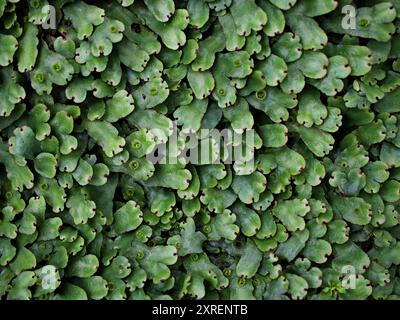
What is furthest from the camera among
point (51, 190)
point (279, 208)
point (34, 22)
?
point (279, 208)

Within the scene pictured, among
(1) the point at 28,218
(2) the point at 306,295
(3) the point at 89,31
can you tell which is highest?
(3) the point at 89,31

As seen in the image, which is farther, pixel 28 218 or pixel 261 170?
pixel 261 170

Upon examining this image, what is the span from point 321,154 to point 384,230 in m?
0.47

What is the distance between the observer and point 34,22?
1.96 m

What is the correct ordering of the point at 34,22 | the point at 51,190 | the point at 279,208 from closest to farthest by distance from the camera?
the point at 34,22 → the point at 51,190 → the point at 279,208

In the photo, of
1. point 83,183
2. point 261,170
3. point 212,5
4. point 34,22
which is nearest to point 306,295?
point 261,170

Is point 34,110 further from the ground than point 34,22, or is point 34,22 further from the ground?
point 34,22

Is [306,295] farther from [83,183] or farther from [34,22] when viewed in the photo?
[34,22]

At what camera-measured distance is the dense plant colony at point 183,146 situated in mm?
2025

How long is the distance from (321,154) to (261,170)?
0.24m

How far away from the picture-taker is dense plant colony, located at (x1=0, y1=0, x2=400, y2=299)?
2025mm

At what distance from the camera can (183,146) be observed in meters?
2.13
